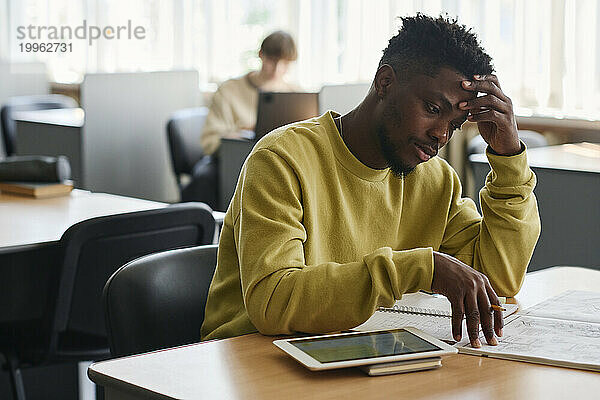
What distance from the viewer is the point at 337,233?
1.50 m

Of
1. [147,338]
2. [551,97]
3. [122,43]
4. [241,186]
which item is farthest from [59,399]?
[122,43]

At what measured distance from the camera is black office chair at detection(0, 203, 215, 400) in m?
2.13

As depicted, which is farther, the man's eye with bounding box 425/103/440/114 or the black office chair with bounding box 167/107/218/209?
the black office chair with bounding box 167/107/218/209

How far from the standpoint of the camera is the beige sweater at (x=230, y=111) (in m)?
4.40

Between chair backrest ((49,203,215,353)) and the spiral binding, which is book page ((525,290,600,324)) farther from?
chair backrest ((49,203,215,353))

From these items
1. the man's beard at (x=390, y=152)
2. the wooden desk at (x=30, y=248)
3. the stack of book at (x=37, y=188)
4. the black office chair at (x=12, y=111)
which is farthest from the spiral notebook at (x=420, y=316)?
the black office chair at (x=12, y=111)

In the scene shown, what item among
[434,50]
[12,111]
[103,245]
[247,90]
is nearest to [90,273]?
[103,245]

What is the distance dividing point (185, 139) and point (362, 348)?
11.2 feet

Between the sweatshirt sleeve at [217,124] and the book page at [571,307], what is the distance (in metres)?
2.89

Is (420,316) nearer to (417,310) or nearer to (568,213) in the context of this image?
(417,310)

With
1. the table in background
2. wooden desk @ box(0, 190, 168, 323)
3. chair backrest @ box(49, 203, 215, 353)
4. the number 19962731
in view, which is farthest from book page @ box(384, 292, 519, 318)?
the number 19962731

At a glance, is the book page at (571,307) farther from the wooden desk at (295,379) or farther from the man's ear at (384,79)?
the man's ear at (384,79)

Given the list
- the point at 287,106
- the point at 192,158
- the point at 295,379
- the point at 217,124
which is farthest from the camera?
the point at 192,158

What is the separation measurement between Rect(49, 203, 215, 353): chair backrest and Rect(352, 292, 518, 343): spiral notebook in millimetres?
825
